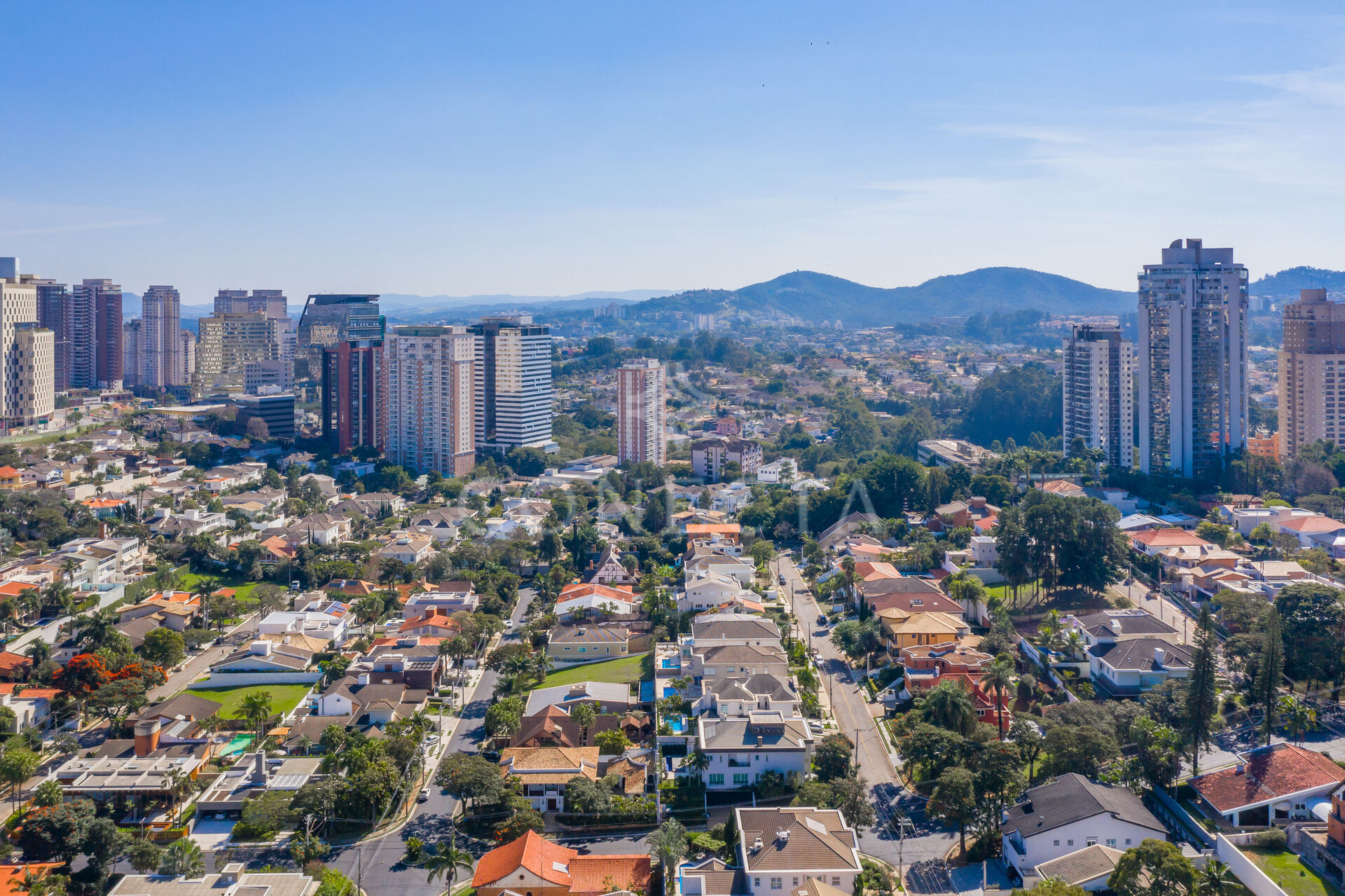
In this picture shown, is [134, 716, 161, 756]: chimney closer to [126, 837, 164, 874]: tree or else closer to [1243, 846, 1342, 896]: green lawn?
[126, 837, 164, 874]: tree

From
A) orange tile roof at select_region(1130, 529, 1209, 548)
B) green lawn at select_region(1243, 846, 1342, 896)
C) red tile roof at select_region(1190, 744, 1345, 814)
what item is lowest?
green lawn at select_region(1243, 846, 1342, 896)

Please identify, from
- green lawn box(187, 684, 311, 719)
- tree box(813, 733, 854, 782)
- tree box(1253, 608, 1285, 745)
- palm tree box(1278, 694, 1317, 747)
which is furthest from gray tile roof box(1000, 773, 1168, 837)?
green lawn box(187, 684, 311, 719)

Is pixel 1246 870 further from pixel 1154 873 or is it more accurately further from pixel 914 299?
pixel 914 299

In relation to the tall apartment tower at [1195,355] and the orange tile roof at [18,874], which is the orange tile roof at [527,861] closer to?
the orange tile roof at [18,874]


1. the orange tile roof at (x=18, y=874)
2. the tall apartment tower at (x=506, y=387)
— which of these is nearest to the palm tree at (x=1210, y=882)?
the orange tile roof at (x=18, y=874)

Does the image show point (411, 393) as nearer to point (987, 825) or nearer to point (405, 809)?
point (405, 809)

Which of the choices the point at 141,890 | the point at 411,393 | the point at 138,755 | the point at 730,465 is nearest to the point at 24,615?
the point at 138,755

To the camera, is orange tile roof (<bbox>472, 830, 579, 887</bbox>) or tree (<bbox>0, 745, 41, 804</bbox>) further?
tree (<bbox>0, 745, 41, 804</bbox>)
